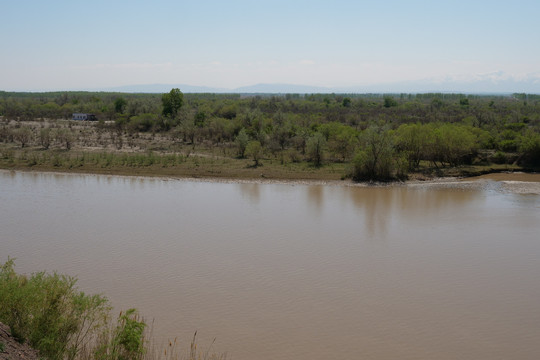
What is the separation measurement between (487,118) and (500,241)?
105 feet

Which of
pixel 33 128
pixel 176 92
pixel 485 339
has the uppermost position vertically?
pixel 176 92

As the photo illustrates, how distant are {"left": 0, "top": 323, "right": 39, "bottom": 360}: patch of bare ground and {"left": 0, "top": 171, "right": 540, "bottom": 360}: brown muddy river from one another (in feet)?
8.90

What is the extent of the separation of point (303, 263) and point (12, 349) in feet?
26.2

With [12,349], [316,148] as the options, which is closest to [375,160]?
[316,148]

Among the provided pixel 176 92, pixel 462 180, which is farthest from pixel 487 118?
pixel 176 92

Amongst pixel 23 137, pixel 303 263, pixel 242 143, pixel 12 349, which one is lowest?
pixel 303 263

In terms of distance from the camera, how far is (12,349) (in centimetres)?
696

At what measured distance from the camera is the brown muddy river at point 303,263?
31.9 feet

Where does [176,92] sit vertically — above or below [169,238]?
above

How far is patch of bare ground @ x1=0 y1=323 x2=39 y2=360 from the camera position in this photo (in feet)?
22.0

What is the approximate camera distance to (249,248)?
47.9 feet

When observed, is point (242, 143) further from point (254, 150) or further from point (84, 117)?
point (84, 117)

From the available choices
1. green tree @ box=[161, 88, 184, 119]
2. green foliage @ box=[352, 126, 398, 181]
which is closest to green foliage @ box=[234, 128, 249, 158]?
green foliage @ box=[352, 126, 398, 181]

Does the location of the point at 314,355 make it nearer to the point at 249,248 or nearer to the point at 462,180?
the point at 249,248
